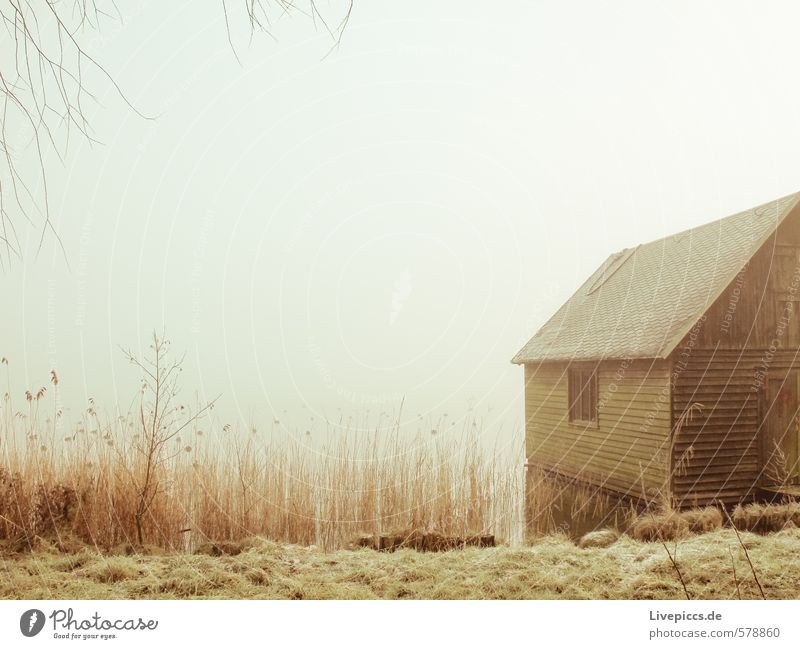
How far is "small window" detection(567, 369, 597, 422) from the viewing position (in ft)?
37.9

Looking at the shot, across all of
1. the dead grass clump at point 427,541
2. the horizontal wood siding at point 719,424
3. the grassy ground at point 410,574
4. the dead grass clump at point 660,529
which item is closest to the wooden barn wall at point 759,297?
the horizontal wood siding at point 719,424

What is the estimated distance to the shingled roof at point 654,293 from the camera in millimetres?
9352

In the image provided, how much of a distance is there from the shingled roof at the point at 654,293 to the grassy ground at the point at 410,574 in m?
4.82

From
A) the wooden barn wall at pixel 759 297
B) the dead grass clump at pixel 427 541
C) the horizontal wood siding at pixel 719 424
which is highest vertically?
the wooden barn wall at pixel 759 297

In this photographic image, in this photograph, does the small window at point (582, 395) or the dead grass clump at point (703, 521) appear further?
the small window at point (582, 395)

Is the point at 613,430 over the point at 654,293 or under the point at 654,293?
under

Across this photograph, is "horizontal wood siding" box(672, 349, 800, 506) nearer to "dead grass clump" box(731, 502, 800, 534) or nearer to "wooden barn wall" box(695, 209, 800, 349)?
"wooden barn wall" box(695, 209, 800, 349)

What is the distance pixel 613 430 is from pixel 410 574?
698cm

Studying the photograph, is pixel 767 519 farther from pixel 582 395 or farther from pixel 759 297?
pixel 582 395
